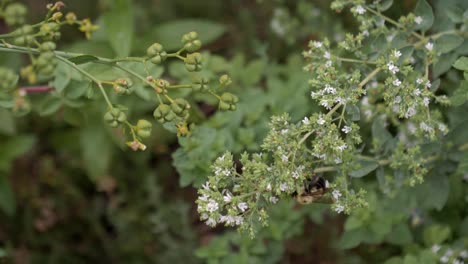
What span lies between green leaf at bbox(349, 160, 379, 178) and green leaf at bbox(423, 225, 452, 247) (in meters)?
0.69

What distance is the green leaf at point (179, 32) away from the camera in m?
3.94

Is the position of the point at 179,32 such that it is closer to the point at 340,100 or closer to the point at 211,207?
the point at 340,100

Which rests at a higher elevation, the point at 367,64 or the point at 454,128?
the point at 367,64

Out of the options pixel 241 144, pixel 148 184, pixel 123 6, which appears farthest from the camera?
pixel 148 184

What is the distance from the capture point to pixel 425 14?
2588 millimetres

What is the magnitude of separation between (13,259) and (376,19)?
280 cm

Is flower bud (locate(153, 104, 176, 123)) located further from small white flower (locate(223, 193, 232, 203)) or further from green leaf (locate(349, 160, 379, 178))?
green leaf (locate(349, 160, 379, 178))

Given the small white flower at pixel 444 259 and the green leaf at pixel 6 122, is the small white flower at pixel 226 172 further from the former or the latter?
the green leaf at pixel 6 122

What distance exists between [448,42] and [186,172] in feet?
4.10

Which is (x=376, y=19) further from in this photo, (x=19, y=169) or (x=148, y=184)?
(x=19, y=169)

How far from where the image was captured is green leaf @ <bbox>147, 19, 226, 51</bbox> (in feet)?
12.9

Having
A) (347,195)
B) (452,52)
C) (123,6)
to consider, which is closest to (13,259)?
(123,6)

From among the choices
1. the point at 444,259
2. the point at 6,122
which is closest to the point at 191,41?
the point at 444,259

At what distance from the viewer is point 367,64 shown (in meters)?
2.55
